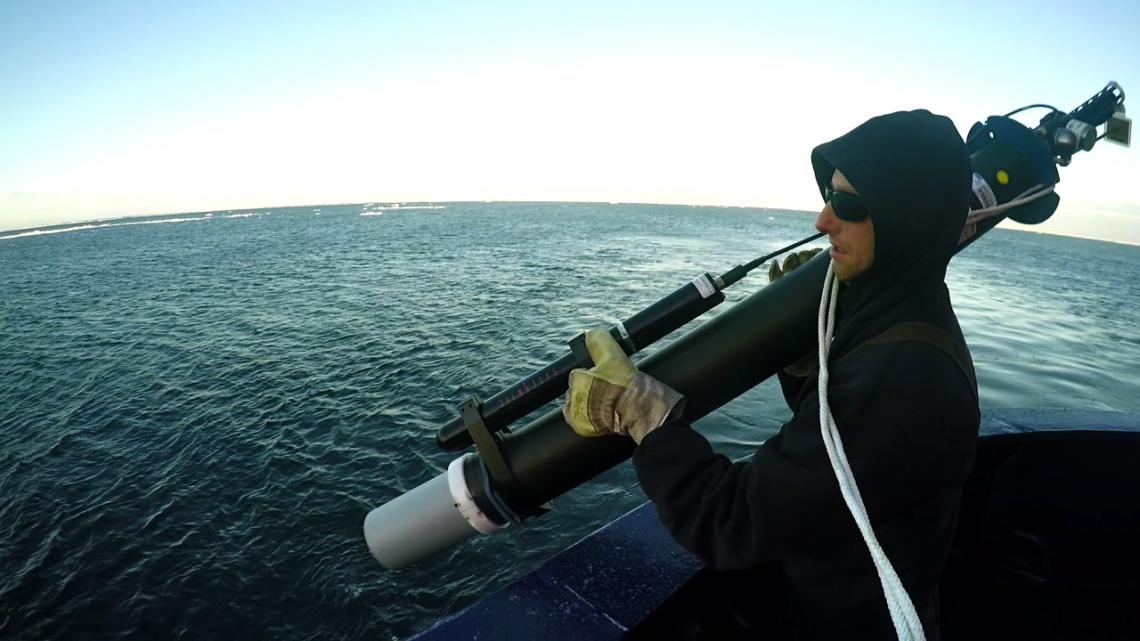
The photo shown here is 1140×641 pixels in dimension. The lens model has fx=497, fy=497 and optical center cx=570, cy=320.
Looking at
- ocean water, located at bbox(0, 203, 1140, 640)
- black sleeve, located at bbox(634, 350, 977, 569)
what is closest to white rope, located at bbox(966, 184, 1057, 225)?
black sleeve, located at bbox(634, 350, 977, 569)

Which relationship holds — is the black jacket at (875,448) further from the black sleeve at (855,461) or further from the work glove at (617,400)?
the work glove at (617,400)

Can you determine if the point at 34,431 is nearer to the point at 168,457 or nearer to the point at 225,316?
the point at 168,457

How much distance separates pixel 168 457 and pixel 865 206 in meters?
12.7

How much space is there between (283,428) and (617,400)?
11213mm

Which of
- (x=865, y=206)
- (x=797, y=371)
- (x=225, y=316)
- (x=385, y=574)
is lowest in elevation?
(x=385, y=574)

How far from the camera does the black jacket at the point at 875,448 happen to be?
4.65ft

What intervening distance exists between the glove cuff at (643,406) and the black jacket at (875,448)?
12 centimetres

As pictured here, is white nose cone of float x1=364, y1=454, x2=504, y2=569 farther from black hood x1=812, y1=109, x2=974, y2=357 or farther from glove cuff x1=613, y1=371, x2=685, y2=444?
black hood x1=812, y1=109, x2=974, y2=357

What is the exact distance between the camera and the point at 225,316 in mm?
21016

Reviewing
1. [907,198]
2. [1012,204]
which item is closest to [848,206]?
[907,198]

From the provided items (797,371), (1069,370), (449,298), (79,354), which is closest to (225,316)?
(79,354)

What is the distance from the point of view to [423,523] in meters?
2.69

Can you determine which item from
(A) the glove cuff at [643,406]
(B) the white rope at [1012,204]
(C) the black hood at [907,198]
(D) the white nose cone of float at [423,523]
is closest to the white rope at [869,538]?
(C) the black hood at [907,198]

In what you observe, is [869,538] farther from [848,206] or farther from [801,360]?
[801,360]
